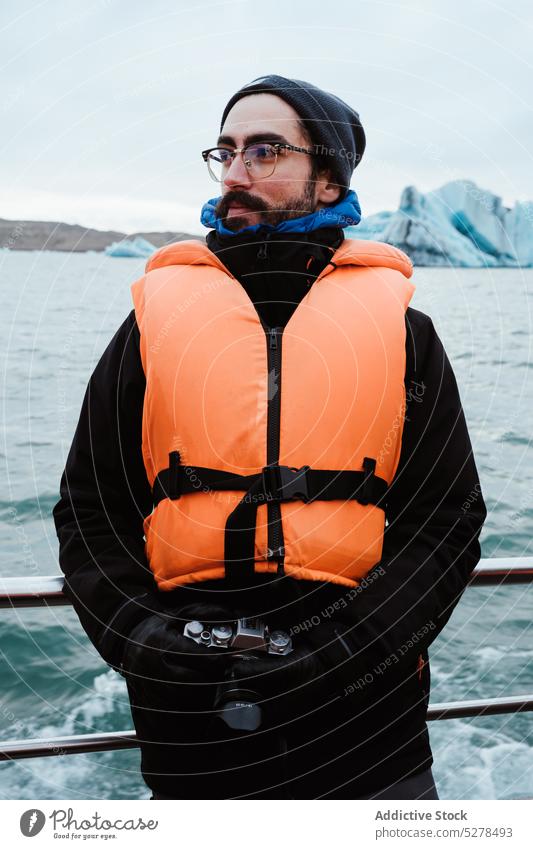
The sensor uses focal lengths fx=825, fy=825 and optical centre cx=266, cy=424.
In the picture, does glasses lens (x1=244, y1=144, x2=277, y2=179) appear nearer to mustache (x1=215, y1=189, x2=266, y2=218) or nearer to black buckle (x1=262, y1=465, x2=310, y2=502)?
mustache (x1=215, y1=189, x2=266, y2=218)

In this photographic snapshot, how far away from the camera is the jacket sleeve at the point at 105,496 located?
70.2 inches

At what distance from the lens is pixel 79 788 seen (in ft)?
17.1

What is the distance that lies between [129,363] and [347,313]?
51 centimetres

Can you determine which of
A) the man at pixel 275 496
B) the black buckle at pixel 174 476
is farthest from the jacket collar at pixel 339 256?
the black buckle at pixel 174 476

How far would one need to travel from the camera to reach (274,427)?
174cm

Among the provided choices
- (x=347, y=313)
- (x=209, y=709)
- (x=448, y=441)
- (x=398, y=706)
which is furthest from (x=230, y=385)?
(x=398, y=706)

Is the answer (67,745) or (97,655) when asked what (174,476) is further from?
(97,655)

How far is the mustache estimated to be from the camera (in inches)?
72.5

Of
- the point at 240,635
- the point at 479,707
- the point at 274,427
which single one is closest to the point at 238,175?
the point at 274,427

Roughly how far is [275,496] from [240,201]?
2.21 feet

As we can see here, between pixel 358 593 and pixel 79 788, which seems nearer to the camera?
pixel 358 593

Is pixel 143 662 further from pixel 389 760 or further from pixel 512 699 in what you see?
pixel 512 699

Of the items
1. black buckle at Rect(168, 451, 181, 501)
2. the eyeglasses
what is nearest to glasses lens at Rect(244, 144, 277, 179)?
the eyeglasses

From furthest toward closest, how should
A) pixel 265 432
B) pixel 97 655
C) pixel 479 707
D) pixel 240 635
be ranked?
1. pixel 97 655
2. pixel 479 707
3. pixel 265 432
4. pixel 240 635
